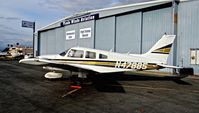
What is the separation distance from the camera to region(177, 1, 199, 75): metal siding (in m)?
17.8

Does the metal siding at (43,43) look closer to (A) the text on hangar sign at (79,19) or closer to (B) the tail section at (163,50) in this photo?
(A) the text on hangar sign at (79,19)

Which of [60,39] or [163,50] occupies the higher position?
[60,39]

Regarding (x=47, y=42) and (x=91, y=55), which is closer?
(x=91, y=55)

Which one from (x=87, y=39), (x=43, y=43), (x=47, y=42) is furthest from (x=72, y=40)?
(x=43, y=43)

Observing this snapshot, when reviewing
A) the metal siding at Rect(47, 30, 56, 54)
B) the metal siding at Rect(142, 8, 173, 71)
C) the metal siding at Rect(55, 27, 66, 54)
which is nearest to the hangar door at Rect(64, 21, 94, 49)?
the metal siding at Rect(55, 27, 66, 54)

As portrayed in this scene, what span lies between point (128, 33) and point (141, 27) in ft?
5.92

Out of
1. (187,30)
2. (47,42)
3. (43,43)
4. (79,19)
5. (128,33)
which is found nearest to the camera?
(187,30)

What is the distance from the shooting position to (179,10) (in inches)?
748

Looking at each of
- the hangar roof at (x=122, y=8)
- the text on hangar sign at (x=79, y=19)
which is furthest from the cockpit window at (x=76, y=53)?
the text on hangar sign at (x=79, y=19)

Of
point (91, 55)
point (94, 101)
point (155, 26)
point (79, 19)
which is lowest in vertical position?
point (94, 101)

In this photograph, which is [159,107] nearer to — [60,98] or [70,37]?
[60,98]

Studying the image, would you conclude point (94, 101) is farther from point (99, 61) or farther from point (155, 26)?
point (155, 26)

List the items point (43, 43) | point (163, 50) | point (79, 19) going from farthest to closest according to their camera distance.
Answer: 1. point (43, 43)
2. point (79, 19)
3. point (163, 50)

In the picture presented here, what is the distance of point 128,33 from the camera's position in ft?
75.2
